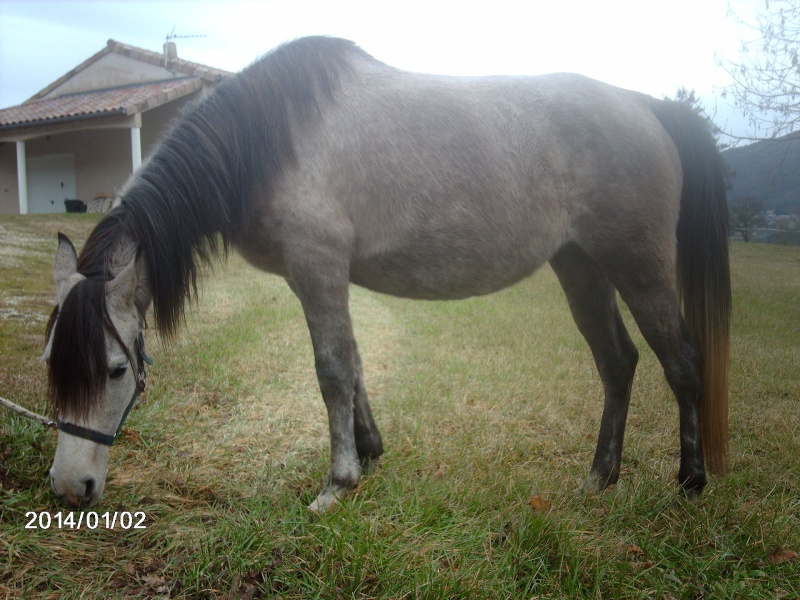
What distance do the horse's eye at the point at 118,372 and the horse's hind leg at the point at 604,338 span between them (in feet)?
6.97

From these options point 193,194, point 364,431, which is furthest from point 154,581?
point 193,194

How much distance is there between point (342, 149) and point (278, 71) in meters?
0.48

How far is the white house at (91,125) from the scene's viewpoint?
22.2 ft

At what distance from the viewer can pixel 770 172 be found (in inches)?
120

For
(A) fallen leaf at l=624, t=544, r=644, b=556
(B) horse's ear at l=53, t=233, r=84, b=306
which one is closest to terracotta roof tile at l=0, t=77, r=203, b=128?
(B) horse's ear at l=53, t=233, r=84, b=306

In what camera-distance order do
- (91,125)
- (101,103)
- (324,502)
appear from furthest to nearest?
(101,103) < (91,125) < (324,502)

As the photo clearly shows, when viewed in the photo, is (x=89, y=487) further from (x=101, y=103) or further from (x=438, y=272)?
(x=101, y=103)

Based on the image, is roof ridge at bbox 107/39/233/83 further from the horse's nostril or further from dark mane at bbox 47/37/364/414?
the horse's nostril

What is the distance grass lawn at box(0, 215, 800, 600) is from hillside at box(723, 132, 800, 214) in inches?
12.0

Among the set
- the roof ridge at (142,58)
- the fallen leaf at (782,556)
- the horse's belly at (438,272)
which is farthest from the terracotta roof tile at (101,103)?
the fallen leaf at (782,556)

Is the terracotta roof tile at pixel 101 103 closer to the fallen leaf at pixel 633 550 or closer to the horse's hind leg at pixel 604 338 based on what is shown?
the horse's hind leg at pixel 604 338

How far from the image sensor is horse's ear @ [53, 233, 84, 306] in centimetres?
189

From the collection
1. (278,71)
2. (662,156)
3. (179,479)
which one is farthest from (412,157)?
(179,479)
